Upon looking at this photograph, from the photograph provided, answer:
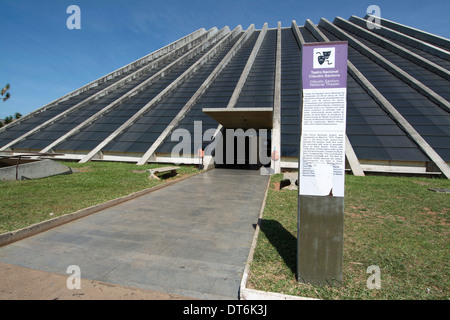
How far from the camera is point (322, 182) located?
3.93 m

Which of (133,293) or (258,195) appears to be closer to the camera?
(133,293)

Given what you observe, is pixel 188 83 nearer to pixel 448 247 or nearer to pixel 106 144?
pixel 106 144

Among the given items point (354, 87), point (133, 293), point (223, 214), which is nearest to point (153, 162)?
point (223, 214)

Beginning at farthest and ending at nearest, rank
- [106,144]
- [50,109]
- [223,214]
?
[50,109] < [106,144] < [223,214]

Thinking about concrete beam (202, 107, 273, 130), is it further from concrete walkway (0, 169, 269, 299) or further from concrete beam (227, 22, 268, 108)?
concrete walkway (0, 169, 269, 299)

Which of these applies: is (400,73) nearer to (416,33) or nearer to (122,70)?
(416,33)

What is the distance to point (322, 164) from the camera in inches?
154

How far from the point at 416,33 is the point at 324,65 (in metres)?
42.9

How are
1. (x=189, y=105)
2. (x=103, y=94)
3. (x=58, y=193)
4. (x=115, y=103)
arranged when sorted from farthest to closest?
(x=103, y=94) < (x=115, y=103) < (x=189, y=105) < (x=58, y=193)

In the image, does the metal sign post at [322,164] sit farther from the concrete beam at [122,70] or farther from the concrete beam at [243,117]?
the concrete beam at [122,70]

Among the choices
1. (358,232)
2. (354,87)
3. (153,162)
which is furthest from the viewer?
(354,87)

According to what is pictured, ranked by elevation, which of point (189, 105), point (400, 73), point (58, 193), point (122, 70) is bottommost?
point (58, 193)

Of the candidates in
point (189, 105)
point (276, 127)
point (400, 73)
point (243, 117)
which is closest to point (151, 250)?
point (243, 117)
